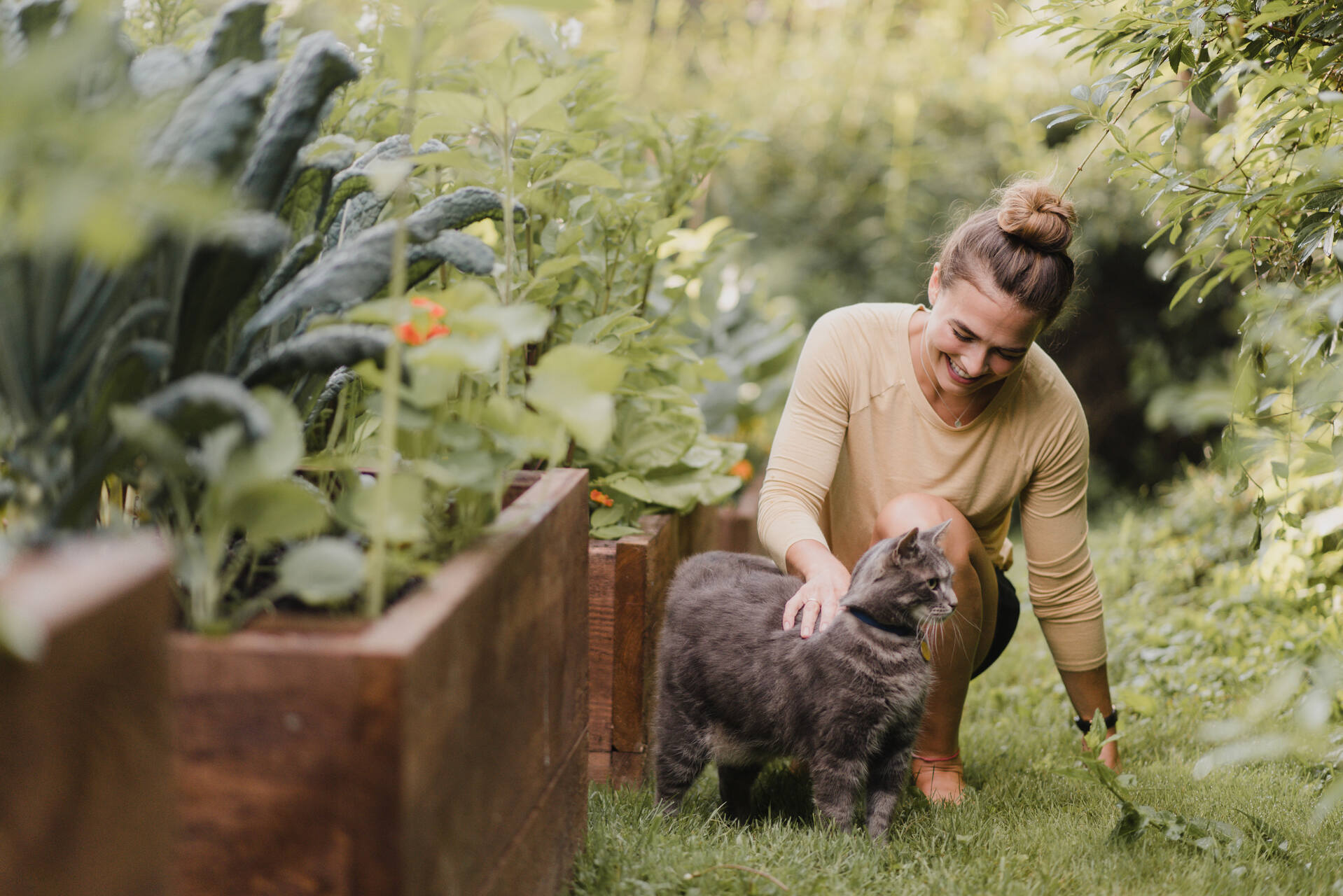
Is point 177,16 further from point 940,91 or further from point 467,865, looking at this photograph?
point 940,91

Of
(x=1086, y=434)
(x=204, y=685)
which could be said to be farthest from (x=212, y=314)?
(x=1086, y=434)

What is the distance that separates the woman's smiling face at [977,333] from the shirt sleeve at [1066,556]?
273 millimetres

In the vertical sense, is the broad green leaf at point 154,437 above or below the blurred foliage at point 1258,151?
below

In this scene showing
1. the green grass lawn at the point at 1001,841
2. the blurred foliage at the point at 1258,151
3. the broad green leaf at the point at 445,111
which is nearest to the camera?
the broad green leaf at the point at 445,111

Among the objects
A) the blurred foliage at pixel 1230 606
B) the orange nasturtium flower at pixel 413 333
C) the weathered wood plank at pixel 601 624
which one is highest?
the orange nasturtium flower at pixel 413 333

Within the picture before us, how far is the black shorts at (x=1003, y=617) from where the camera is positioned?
2.84 meters

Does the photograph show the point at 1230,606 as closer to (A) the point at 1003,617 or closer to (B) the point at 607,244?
(A) the point at 1003,617

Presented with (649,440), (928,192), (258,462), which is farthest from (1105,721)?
(928,192)

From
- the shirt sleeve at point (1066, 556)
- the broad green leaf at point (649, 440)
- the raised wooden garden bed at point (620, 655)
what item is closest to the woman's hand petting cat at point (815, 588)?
the raised wooden garden bed at point (620, 655)

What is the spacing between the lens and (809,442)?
2.54 meters

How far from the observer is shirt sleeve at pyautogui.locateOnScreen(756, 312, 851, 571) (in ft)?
7.95

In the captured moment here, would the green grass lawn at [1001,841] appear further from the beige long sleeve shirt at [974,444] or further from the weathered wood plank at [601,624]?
the beige long sleeve shirt at [974,444]

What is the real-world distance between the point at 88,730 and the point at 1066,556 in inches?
88.0

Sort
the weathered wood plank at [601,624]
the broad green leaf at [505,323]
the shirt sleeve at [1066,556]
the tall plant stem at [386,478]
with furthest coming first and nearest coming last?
the shirt sleeve at [1066,556] → the weathered wood plank at [601,624] → the broad green leaf at [505,323] → the tall plant stem at [386,478]
